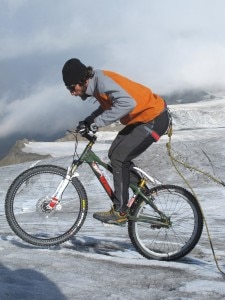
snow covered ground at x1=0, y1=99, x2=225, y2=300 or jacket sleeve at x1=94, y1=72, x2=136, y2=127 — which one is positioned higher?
jacket sleeve at x1=94, y1=72, x2=136, y2=127

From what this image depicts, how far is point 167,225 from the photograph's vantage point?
5973 mm

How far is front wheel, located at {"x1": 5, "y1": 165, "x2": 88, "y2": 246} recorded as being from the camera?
19.8 feet

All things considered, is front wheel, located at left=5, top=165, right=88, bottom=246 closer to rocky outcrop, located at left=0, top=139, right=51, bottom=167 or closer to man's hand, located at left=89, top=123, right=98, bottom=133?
man's hand, located at left=89, top=123, right=98, bottom=133

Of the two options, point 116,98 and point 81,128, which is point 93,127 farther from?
point 116,98

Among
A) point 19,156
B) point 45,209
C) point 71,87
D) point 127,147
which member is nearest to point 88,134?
point 127,147

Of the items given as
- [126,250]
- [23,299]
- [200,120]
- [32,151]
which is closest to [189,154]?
[126,250]

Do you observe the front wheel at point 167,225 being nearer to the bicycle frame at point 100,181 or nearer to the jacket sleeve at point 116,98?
the bicycle frame at point 100,181

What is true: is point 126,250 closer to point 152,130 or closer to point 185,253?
point 185,253

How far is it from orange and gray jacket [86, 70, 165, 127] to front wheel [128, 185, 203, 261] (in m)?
0.98

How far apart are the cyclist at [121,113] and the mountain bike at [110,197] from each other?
175 millimetres

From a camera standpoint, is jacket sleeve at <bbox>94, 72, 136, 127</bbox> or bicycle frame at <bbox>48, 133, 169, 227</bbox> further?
bicycle frame at <bbox>48, 133, 169, 227</bbox>

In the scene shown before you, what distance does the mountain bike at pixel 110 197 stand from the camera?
5.81m

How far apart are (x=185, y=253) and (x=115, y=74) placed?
2.42 meters

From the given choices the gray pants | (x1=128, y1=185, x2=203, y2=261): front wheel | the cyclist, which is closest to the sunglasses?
the cyclist
